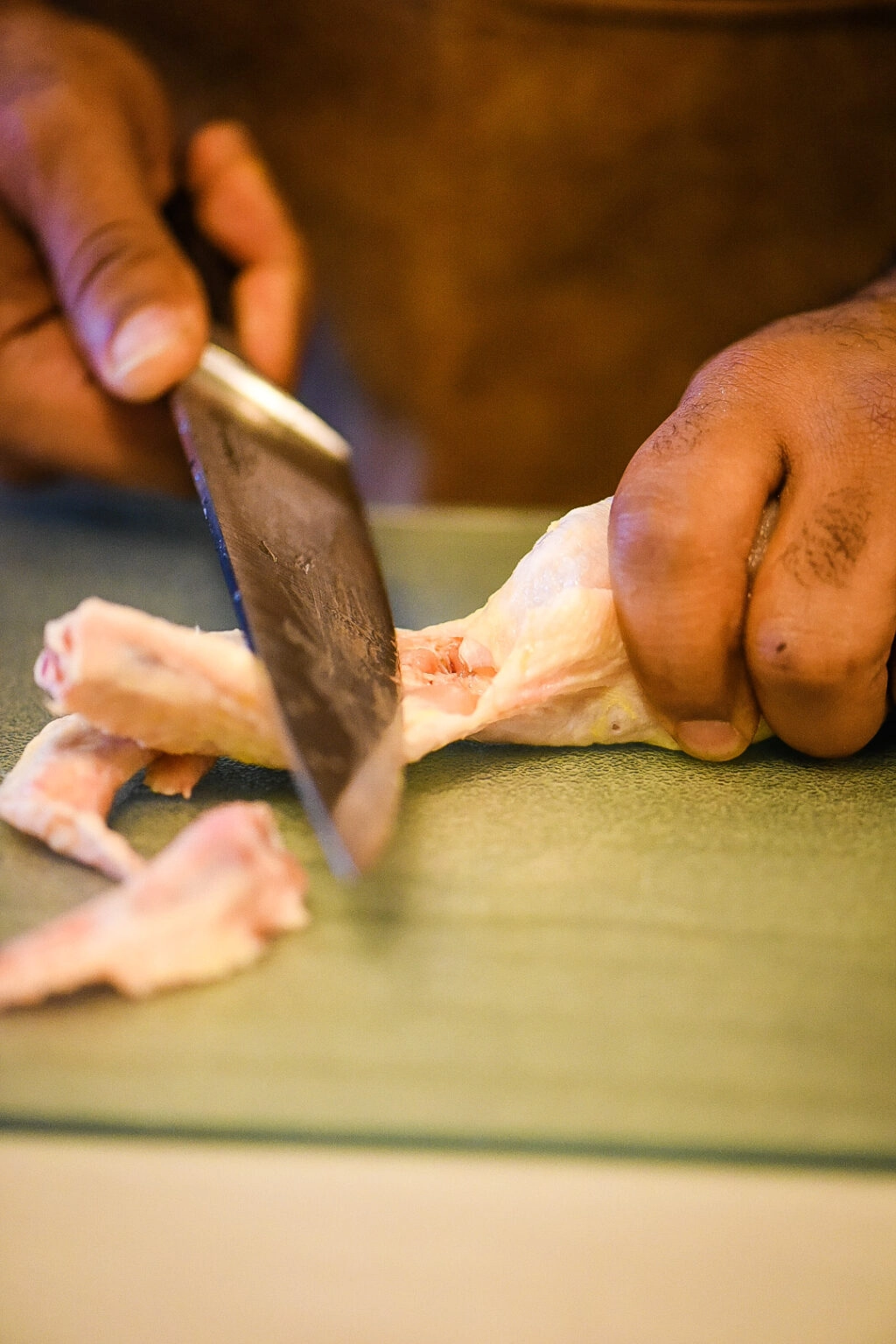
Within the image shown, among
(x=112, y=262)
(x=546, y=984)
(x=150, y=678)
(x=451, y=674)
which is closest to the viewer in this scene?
(x=546, y=984)

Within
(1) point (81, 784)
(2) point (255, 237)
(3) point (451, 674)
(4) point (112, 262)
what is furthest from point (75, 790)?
(2) point (255, 237)

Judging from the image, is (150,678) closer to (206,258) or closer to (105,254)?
(105,254)

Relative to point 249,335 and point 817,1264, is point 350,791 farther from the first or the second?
point 249,335

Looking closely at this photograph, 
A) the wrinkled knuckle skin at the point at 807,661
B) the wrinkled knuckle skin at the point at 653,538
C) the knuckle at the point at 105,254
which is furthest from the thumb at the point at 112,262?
the wrinkled knuckle skin at the point at 807,661

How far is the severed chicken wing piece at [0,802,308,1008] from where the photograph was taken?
558mm

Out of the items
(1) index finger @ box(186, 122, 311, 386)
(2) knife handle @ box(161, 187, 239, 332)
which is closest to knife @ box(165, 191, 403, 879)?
(1) index finger @ box(186, 122, 311, 386)

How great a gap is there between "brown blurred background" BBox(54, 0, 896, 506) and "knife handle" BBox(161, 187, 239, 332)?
0.16 m

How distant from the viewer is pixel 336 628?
77 centimetres

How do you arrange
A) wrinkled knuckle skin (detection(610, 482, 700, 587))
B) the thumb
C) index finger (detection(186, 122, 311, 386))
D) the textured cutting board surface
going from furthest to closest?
index finger (detection(186, 122, 311, 386)), the thumb, wrinkled knuckle skin (detection(610, 482, 700, 587)), the textured cutting board surface

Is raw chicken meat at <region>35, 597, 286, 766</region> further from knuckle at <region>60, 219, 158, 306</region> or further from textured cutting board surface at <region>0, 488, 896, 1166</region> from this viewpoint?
knuckle at <region>60, 219, 158, 306</region>

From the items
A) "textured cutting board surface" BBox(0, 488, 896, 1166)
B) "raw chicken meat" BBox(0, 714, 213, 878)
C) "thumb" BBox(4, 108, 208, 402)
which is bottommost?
"textured cutting board surface" BBox(0, 488, 896, 1166)

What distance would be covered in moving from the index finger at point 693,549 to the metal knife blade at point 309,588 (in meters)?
0.19

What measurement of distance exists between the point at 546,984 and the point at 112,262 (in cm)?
99

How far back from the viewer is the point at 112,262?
1.21 m
